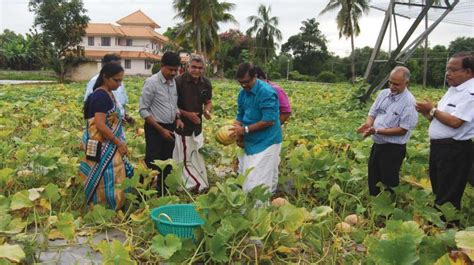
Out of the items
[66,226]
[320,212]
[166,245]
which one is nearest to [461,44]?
[320,212]

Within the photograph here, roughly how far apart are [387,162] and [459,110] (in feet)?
2.44

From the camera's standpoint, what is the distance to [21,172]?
4160 millimetres

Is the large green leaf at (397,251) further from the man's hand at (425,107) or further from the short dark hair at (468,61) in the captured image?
the short dark hair at (468,61)

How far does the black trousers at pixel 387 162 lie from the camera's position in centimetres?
366

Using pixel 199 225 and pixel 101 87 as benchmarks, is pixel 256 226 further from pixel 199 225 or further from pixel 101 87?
pixel 101 87

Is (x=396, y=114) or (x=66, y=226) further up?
(x=396, y=114)

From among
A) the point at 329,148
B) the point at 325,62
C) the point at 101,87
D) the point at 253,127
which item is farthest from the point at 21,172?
the point at 325,62

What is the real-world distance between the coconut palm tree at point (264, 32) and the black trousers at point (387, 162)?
129 feet

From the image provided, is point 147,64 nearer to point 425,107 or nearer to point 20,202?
point 20,202

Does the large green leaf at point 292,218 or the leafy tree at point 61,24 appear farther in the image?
the leafy tree at point 61,24

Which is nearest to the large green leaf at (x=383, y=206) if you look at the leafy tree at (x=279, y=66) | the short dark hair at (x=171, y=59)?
the short dark hair at (x=171, y=59)

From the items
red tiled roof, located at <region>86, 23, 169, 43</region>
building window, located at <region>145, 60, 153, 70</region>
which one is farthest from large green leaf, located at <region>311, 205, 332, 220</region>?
building window, located at <region>145, 60, 153, 70</region>

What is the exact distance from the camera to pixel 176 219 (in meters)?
3.24

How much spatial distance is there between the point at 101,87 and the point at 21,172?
1405 mm
